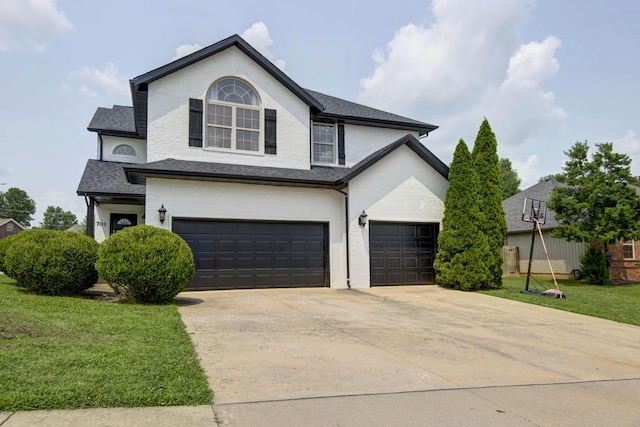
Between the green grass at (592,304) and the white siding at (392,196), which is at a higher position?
the white siding at (392,196)

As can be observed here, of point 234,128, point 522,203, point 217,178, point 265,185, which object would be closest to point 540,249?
point 522,203

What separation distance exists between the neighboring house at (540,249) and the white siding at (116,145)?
55.6 feet

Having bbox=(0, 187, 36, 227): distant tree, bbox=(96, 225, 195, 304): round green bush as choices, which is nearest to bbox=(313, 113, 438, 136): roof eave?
bbox=(96, 225, 195, 304): round green bush

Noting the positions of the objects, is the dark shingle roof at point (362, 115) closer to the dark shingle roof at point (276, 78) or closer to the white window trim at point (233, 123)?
the dark shingle roof at point (276, 78)

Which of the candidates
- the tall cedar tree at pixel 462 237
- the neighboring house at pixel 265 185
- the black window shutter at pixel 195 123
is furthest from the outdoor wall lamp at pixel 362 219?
the black window shutter at pixel 195 123

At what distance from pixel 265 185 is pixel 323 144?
12.3 feet

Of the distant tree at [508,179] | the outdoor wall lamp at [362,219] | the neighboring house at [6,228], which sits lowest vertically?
the outdoor wall lamp at [362,219]

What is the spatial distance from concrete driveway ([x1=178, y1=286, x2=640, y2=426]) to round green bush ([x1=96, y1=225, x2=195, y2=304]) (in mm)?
803

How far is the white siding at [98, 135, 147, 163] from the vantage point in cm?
1827

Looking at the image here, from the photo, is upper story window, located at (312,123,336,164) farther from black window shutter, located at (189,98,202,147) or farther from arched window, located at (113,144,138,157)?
arched window, located at (113,144,138,157)

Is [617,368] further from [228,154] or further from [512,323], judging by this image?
[228,154]

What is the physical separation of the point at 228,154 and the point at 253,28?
17.5 feet

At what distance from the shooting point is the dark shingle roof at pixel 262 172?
41.8ft

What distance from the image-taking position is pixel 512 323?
350 inches
